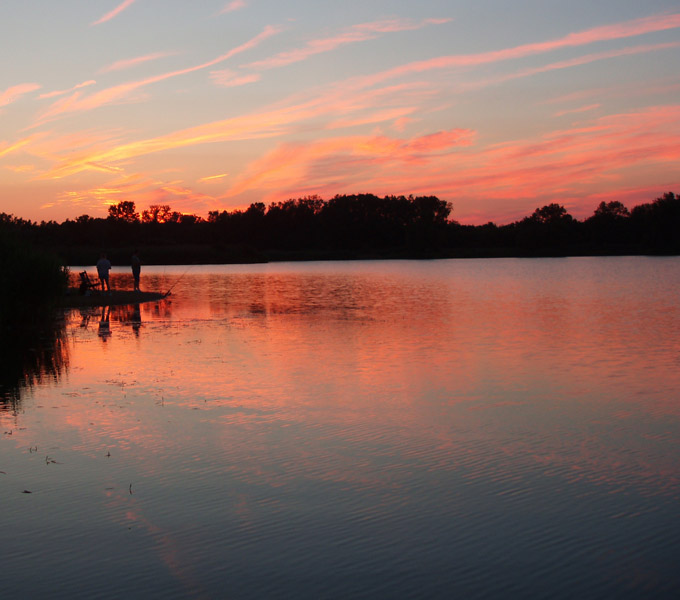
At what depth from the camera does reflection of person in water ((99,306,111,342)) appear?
868 inches

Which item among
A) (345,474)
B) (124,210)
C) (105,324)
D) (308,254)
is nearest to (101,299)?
(105,324)

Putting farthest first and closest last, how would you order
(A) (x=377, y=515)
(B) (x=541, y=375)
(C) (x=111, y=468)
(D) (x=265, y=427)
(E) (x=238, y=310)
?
(E) (x=238, y=310), (B) (x=541, y=375), (D) (x=265, y=427), (C) (x=111, y=468), (A) (x=377, y=515)

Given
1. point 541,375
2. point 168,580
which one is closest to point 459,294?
point 541,375

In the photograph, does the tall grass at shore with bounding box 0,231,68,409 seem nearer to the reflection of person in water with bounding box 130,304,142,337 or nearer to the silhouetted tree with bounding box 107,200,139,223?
the reflection of person in water with bounding box 130,304,142,337

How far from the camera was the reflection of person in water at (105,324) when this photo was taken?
72.3 feet

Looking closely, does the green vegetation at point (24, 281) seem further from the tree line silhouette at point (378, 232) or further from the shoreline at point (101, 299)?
the tree line silhouette at point (378, 232)

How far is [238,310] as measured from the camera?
31.2 m

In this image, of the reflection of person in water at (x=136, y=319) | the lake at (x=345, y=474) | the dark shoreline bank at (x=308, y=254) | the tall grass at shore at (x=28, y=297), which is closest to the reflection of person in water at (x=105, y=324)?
the reflection of person in water at (x=136, y=319)

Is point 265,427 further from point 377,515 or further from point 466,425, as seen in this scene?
point 377,515

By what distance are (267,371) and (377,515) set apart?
28.0 feet

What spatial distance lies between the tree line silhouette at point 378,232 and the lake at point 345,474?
107 metres

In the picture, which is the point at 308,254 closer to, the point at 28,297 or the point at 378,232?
the point at 378,232

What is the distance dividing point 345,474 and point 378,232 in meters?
150

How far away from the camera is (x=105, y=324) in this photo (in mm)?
25391
